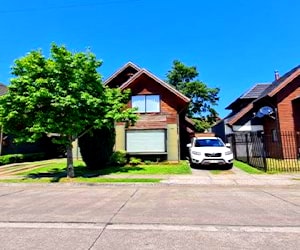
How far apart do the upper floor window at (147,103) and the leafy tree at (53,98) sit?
7.32 metres

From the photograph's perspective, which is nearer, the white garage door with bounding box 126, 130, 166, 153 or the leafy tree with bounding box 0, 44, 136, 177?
the leafy tree with bounding box 0, 44, 136, 177

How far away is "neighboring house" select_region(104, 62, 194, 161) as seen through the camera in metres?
21.8

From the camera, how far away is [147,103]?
22.7 metres

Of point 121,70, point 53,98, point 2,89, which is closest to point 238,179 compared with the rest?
point 53,98

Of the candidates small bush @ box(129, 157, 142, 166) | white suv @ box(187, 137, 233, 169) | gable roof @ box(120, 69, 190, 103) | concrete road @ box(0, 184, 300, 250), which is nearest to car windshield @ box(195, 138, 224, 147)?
white suv @ box(187, 137, 233, 169)

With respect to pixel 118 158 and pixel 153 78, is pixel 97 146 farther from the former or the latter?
pixel 153 78

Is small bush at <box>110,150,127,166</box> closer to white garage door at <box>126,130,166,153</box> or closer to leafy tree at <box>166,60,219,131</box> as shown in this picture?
white garage door at <box>126,130,166,153</box>

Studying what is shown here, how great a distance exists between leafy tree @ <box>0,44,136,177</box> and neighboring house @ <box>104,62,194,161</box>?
673 centimetres

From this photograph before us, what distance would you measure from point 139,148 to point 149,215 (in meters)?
14.9

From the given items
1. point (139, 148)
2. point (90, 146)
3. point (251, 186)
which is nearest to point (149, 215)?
point (251, 186)

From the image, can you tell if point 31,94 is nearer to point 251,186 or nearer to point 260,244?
point 251,186

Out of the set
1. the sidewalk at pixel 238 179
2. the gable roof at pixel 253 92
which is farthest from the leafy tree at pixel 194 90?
the sidewalk at pixel 238 179

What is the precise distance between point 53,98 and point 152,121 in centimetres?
951

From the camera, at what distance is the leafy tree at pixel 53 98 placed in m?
14.3
